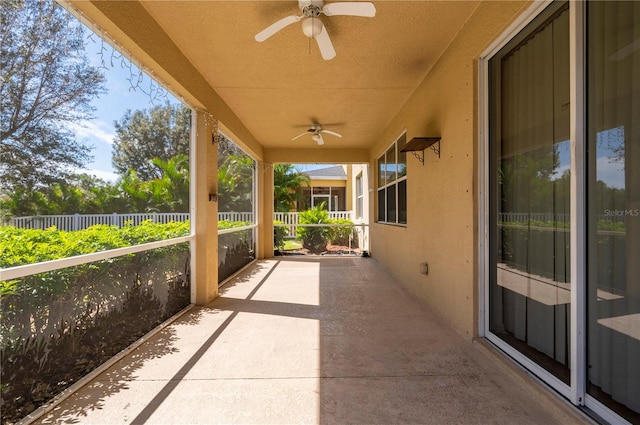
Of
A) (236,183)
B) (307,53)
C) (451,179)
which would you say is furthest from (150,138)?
(451,179)

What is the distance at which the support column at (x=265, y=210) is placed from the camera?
25.6 ft

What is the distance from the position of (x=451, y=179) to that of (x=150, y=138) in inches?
115

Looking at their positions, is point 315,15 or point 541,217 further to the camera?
point 315,15

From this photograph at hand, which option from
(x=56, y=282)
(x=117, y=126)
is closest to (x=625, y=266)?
(x=56, y=282)

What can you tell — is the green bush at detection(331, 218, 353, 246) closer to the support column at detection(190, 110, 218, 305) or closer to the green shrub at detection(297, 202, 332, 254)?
the green shrub at detection(297, 202, 332, 254)

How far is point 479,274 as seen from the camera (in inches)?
106

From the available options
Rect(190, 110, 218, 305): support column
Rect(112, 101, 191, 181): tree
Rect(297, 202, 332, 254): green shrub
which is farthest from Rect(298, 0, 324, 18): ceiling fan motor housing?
Rect(297, 202, 332, 254): green shrub

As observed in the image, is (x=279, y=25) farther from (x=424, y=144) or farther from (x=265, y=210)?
(x=265, y=210)

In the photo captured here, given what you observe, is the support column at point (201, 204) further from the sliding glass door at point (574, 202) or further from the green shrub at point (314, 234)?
the green shrub at point (314, 234)

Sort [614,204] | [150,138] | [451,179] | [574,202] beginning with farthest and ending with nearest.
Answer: [451,179]
[150,138]
[574,202]
[614,204]

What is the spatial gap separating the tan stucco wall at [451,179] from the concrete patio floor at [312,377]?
384 mm

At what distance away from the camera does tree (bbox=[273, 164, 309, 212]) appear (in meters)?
11.3

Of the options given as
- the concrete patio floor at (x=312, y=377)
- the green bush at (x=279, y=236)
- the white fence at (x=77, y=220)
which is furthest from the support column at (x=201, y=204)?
the green bush at (x=279, y=236)

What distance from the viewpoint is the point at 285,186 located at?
11.4 meters
